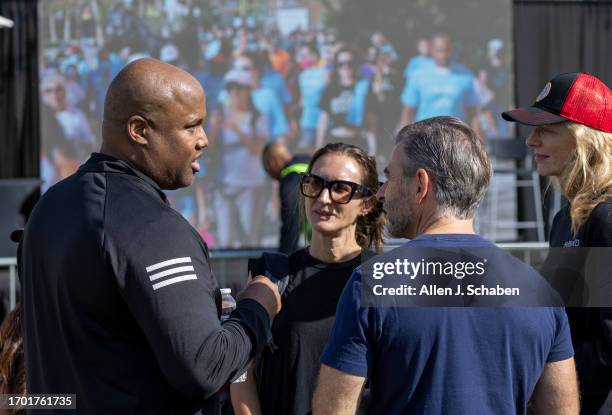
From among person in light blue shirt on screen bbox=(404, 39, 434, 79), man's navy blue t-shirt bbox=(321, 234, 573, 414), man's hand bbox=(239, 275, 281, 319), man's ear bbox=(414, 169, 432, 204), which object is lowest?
man's navy blue t-shirt bbox=(321, 234, 573, 414)

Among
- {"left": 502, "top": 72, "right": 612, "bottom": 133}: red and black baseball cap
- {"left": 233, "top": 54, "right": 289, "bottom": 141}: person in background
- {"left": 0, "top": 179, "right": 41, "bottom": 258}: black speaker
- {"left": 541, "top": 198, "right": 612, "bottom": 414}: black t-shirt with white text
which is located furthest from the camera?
{"left": 233, "top": 54, "right": 289, "bottom": 141}: person in background

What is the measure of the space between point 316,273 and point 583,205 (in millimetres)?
831

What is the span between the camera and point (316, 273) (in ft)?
8.35

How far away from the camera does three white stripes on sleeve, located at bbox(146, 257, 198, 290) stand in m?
1.63

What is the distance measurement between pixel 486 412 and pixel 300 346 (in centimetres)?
83

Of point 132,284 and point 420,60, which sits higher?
point 420,60

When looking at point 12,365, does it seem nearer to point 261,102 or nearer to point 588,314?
point 588,314

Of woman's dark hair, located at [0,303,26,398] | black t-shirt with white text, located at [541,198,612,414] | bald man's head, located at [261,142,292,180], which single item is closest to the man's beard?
black t-shirt with white text, located at [541,198,612,414]

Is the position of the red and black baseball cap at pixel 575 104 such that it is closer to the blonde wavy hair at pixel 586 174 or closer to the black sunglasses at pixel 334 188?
the blonde wavy hair at pixel 586 174

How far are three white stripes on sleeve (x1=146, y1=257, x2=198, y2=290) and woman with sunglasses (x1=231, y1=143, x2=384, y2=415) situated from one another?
0.82 meters

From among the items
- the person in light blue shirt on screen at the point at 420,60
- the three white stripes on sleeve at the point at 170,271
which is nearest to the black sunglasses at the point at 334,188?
the three white stripes on sleeve at the point at 170,271

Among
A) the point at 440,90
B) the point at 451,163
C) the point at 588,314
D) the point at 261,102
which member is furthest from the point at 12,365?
the point at 440,90

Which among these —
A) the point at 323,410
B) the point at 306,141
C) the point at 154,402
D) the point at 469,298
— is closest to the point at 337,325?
the point at 323,410

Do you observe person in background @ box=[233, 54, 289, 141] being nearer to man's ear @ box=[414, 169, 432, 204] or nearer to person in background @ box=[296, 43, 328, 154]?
person in background @ box=[296, 43, 328, 154]
